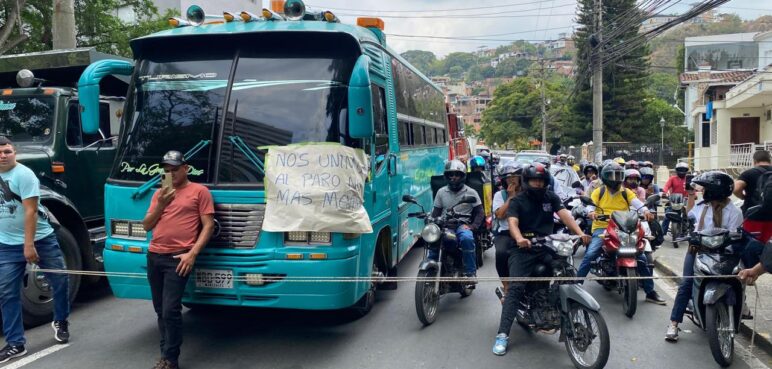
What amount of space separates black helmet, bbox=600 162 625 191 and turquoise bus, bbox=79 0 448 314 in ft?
10.7

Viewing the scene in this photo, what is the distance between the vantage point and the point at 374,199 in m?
6.16

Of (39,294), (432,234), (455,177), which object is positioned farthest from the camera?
(455,177)

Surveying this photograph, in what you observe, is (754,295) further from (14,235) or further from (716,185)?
(14,235)

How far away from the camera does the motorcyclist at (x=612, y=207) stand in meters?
7.52

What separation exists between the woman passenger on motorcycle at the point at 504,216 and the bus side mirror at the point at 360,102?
165 cm

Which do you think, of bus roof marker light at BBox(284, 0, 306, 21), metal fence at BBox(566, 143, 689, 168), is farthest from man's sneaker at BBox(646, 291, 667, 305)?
metal fence at BBox(566, 143, 689, 168)

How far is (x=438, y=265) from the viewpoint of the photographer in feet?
21.7

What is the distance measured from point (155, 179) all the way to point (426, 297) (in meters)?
2.98

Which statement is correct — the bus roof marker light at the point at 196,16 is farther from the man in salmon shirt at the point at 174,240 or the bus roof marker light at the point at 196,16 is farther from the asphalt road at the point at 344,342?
the asphalt road at the point at 344,342

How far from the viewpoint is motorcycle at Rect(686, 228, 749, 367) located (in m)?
5.15

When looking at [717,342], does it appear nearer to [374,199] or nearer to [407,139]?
[374,199]

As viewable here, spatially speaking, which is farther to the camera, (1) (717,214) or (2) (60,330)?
(2) (60,330)

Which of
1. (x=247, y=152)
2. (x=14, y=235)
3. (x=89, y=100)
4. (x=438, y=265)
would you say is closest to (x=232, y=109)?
(x=247, y=152)

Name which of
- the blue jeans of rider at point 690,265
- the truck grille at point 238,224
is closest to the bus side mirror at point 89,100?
the truck grille at point 238,224
